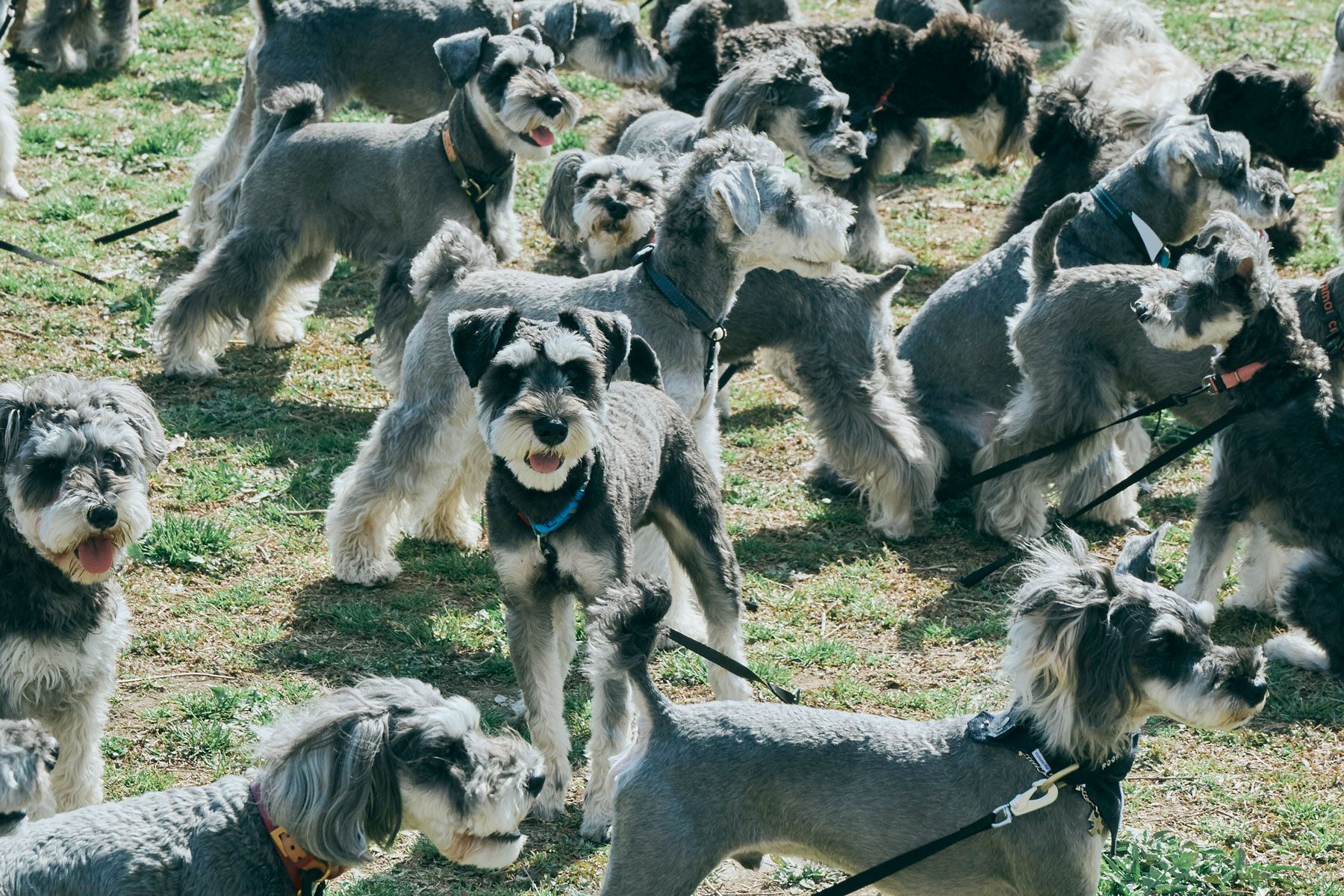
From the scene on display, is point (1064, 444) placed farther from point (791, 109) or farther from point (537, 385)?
point (537, 385)

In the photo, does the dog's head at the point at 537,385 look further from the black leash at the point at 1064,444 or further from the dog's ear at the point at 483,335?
the black leash at the point at 1064,444

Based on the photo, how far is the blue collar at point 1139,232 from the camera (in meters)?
8.01

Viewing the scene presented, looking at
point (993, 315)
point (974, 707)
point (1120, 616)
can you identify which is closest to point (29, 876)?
point (1120, 616)

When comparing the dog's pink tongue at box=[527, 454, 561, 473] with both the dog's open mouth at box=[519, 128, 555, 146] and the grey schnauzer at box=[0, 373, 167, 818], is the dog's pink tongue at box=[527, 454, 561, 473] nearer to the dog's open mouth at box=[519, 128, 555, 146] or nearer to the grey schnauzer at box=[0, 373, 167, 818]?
the grey schnauzer at box=[0, 373, 167, 818]

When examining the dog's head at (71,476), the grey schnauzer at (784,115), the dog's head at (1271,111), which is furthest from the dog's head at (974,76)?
the dog's head at (71,476)

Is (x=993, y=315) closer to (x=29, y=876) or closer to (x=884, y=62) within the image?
(x=884, y=62)

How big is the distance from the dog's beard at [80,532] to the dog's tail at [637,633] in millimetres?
1708

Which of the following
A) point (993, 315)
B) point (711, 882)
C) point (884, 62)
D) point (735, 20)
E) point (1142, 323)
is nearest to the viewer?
point (711, 882)

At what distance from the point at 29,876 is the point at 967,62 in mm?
9557

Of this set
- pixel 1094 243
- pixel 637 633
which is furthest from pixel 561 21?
pixel 637 633

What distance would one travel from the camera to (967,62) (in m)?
11.0

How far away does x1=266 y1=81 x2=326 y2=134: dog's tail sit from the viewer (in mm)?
8898

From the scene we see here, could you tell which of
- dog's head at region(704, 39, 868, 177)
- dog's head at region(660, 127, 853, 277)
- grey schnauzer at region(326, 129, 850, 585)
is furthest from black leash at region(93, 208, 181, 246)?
dog's head at region(660, 127, 853, 277)

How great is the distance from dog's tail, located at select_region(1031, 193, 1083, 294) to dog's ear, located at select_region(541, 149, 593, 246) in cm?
280
